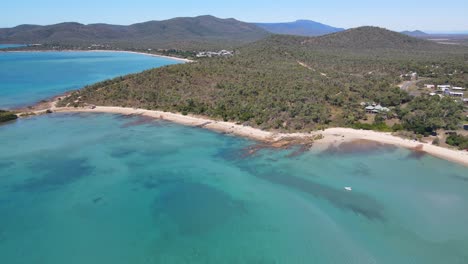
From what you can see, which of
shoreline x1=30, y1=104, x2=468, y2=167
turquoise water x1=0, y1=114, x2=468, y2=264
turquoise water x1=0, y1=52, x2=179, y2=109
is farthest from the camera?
turquoise water x1=0, y1=52, x2=179, y2=109

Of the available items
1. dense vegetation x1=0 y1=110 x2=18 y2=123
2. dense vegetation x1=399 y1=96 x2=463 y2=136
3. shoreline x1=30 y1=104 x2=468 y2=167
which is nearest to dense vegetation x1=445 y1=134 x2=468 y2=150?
shoreline x1=30 y1=104 x2=468 y2=167

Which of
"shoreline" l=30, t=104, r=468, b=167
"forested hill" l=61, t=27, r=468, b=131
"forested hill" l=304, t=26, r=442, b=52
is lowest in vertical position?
"shoreline" l=30, t=104, r=468, b=167

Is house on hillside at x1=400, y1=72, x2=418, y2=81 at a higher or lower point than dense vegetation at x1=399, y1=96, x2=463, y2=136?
higher

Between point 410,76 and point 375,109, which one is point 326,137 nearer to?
point 375,109

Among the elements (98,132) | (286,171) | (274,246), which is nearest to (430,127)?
(286,171)

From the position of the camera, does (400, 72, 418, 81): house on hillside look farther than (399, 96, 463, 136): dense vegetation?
Yes

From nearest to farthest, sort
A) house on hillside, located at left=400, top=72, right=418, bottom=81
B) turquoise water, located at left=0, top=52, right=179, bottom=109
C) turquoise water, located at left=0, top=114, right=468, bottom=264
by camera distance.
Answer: turquoise water, located at left=0, top=114, right=468, bottom=264 → turquoise water, located at left=0, top=52, right=179, bottom=109 → house on hillside, located at left=400, top=72, right=418, bottom=81

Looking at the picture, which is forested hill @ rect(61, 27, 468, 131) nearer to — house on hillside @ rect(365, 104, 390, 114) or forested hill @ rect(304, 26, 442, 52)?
house on hillside @ rect(365, 104, 390, 114)

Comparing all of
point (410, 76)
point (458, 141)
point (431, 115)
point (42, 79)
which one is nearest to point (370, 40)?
point (410, 76)

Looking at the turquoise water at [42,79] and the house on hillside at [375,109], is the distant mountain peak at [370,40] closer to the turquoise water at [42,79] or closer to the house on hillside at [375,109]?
the turquoise water at [42,79]
